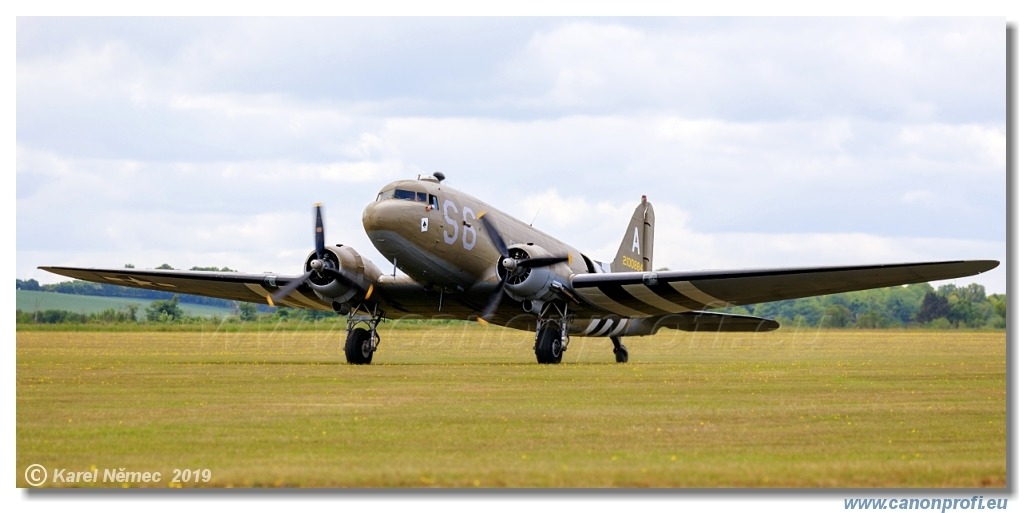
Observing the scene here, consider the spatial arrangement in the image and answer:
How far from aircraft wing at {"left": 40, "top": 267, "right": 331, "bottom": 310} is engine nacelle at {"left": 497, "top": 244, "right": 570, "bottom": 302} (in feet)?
18.5

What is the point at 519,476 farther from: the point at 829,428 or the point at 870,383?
the point at 870,383

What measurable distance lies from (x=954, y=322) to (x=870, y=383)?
158ft

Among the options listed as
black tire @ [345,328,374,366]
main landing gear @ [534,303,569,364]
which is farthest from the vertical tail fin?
black tire @ [345,328,374,366]

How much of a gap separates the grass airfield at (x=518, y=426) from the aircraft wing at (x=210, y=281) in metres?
5.57

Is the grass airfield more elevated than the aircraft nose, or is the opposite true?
the aircraft nose

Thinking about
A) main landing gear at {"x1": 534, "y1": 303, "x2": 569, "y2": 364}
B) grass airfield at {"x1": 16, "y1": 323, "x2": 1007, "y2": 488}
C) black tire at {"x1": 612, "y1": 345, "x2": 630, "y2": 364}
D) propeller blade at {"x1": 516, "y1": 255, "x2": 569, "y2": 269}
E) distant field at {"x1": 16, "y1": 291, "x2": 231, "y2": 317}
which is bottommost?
grass airfield at {"x1": 16, "y1": 323, "x2": 1007, "y2": 488}

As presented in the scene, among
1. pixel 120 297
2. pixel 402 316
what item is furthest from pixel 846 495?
pixel 120 297

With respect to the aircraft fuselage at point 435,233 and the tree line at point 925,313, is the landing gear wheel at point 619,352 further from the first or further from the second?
the tree line at point 925,313

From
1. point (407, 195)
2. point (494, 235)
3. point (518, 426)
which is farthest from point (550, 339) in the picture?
point (518, 426)

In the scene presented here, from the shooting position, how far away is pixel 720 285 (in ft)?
103

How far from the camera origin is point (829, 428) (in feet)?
51.4

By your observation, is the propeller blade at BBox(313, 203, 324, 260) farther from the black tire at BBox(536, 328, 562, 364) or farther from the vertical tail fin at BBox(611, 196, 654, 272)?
the vertical tail fin at BBox(611, 196, 654, 272)

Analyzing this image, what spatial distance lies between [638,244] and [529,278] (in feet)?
36.1

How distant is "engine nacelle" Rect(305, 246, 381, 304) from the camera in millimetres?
31516
